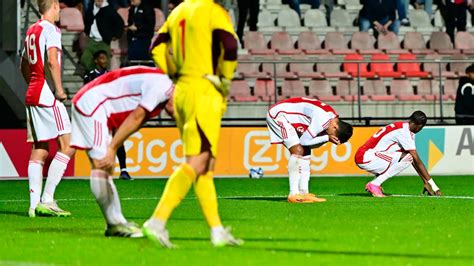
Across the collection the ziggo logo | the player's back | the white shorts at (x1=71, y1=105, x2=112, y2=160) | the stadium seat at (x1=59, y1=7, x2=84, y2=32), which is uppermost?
the player's back

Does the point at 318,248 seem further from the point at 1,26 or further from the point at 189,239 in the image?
Answer: the point at 1,26

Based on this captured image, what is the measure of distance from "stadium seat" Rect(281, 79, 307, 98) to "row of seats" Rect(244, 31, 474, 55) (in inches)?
68.5

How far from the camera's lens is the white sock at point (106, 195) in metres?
11.7

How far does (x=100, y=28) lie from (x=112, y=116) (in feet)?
49.5

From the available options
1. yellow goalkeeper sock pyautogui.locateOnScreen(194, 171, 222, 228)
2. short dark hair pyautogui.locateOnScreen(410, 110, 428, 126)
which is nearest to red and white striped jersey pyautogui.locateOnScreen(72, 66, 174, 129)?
yellow goalkeeper sock pyautogui.locateOnScreen(194, 171, 222, 228)

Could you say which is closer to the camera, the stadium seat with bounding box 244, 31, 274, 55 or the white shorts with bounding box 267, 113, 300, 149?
the white shorts with bounding box 267, 113, 300, 149

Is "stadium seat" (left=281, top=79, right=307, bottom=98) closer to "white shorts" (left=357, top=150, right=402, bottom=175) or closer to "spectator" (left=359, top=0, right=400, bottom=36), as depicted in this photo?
"spectator" (left=359, top=0, right=400, bottom=36)

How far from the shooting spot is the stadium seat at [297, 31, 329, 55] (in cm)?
3025

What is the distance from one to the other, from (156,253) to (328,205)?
658 cm

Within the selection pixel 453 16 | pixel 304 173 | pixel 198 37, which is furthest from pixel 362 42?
pixel 198 37

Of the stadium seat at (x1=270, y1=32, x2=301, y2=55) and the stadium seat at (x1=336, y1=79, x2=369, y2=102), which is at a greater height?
the stadium seat at (x1=270, y1=32, x2=301, y2=55)

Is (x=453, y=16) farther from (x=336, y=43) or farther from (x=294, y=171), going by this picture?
(x=294, y=171)

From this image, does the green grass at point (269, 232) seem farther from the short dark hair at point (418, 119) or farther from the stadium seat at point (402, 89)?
the stadium seat at point (402, 89)

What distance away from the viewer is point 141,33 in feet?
87.9
